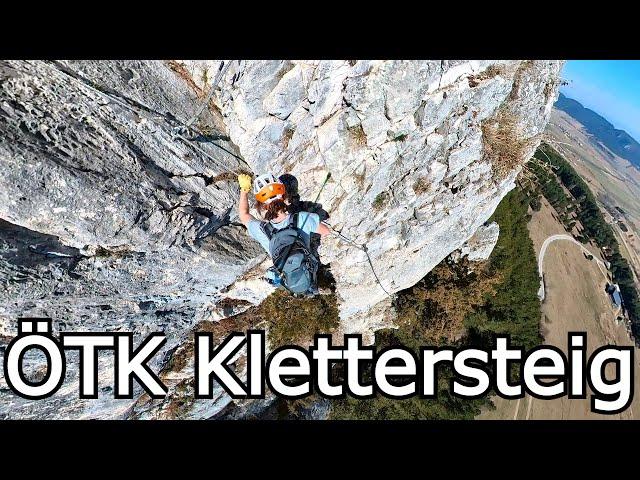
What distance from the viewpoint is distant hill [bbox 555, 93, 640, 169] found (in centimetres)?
14888

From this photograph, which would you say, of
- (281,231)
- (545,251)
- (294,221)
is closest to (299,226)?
(294,221)

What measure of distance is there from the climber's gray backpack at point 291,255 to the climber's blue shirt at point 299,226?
0.24 ft

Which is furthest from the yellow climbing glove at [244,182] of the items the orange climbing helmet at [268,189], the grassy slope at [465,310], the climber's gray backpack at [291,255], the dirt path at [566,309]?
the dirt path at [566,309]

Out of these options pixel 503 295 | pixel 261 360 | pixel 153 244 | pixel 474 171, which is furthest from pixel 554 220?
pixel 153 244

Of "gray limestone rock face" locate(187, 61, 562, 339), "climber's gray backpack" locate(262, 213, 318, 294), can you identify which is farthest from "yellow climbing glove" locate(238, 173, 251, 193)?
"gray limestone rock face" locate(187, 61, 562, 339)

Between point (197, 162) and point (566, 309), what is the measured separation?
38942mm

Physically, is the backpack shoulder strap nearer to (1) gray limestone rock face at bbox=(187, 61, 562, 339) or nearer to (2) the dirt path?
(1) gray limestone rock face at bbox=(187, 61, 562, 339)

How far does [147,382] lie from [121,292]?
3.60 m

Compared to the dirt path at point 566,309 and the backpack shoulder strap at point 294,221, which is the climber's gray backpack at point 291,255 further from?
the dirt path at point 566,309

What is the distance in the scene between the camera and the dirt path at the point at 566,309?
2931 centimetres

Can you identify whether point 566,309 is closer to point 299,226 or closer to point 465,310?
point 465,310

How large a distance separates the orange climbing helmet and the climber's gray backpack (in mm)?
615

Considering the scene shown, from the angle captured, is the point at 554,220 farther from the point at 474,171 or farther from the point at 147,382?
the point at 147,382

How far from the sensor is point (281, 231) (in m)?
7.13
